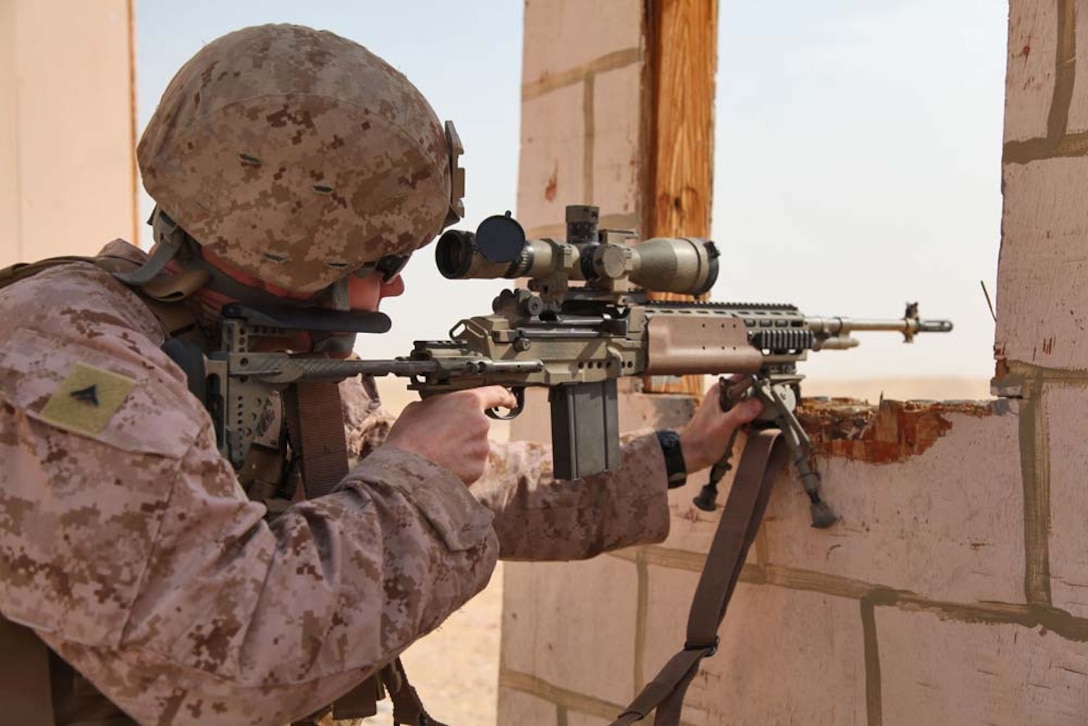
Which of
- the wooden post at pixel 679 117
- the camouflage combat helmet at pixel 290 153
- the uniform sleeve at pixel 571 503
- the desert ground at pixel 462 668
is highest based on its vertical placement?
the wooden post at pixel 679 117

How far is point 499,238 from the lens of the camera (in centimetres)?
257

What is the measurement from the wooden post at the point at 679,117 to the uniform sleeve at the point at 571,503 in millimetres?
734

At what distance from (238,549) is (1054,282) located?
189 cm

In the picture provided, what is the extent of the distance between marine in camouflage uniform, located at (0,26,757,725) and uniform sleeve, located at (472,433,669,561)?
84 cm

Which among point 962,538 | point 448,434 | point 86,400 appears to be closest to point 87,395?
point 86,400

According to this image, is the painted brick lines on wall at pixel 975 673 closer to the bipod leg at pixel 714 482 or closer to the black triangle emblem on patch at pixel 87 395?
the bipod leg at pixel 714 482

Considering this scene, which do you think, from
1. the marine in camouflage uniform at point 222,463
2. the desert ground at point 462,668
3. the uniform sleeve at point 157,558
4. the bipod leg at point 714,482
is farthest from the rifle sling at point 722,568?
the desert ground at point 462,668

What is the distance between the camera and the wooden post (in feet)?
12.0

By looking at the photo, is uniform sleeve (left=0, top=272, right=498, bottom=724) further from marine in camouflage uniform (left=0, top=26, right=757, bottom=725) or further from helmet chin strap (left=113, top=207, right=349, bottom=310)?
helmet chin strap (left=113, top=207, right=349, bottom=310)

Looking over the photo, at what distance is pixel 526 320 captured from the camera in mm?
2672

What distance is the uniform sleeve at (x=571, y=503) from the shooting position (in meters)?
2.95

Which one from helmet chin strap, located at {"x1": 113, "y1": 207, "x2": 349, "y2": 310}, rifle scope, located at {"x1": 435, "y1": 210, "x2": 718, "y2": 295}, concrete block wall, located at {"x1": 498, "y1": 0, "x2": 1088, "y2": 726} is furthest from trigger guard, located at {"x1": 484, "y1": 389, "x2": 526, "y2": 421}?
concrete block wall, located at {"x1": 498, "y1": 0, "x2": 1088, "y2": 726}

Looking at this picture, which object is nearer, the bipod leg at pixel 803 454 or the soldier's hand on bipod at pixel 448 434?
the soldier's hand on bipod at pixel 448 434

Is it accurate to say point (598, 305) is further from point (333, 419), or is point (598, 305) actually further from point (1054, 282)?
point (1054, 282)
